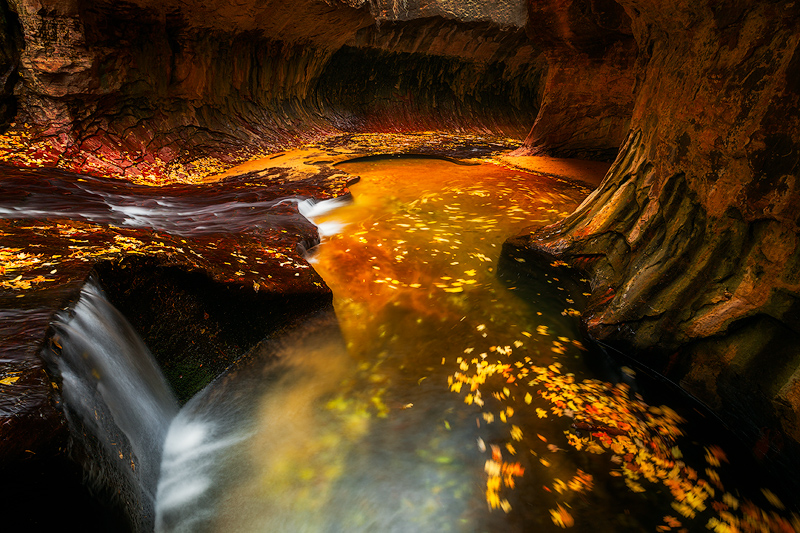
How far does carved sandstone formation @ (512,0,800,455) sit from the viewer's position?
8.25 feet

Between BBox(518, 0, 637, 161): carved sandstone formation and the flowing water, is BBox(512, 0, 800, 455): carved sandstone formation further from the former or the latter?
BBox(518, 0, 637, 161): carved sandstone formation

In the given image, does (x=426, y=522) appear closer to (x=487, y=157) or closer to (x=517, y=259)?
(x=517, y=259)

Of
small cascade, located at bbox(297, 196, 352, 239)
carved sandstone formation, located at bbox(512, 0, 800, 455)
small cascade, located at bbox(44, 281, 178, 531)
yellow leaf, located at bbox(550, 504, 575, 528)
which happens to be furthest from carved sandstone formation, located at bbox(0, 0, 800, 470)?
small cascade, located at bbox(44, 281, 178, 531)

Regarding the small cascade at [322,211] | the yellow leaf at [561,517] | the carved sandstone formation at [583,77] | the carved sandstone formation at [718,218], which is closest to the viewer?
the yellow leaf at [561,517]

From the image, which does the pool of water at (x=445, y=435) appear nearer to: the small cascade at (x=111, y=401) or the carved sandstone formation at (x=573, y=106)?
the small cascade at (x=111, y=401)

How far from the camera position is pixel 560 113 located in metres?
9.06

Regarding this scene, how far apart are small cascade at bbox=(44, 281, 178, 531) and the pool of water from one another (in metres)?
0.21

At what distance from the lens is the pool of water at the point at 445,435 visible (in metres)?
2.30

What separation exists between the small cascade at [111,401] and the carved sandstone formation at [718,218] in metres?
3.27

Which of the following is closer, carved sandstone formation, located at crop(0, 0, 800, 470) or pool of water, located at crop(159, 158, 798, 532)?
pool of water, located at crop(159, 158, 798, 532)

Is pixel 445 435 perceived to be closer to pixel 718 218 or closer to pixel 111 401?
pixel 111 401

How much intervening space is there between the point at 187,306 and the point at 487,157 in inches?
332

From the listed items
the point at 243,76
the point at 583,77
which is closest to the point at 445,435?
the point at 583,77

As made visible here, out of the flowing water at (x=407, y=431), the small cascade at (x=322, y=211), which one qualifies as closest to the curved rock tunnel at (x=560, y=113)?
the flowing water at (x=407, y=431)
